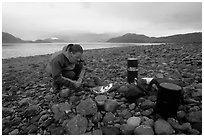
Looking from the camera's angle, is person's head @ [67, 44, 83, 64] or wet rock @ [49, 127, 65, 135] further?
person's head @ [67, 44, 83, 64]

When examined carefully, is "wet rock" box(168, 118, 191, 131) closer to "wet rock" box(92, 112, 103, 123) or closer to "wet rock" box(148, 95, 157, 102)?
"wet rock" box(148, 95, 157, 102)

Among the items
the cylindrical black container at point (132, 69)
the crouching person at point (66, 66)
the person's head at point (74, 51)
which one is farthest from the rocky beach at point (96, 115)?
the person's head at point (74, 51)

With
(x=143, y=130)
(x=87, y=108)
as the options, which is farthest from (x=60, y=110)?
(x=143, y=130)

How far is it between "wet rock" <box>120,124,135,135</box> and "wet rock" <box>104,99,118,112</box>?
0.52m

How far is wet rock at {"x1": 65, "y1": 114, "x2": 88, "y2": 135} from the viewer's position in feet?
8.52

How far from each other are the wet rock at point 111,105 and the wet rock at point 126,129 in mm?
517

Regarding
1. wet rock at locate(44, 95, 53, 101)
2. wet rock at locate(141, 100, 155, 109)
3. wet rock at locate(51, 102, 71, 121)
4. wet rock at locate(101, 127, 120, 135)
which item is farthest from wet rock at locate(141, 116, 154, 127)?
wet rock at locate(44, 95, 53, 101)

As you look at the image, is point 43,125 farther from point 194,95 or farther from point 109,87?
point 194,95

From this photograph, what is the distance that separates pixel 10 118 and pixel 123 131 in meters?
2.46

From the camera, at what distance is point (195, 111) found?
8.96 ft

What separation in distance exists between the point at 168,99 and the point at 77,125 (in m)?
1.72

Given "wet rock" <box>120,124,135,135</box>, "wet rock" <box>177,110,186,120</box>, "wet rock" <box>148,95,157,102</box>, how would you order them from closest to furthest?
"wet rock" <box>120,124,135,135</box> → "wet rock" <box>177,110,186,120</box> → "wet rock" <box>148,95,157,102</box>

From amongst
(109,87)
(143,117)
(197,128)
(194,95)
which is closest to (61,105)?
(109,87)

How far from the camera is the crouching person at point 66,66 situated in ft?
11.8
